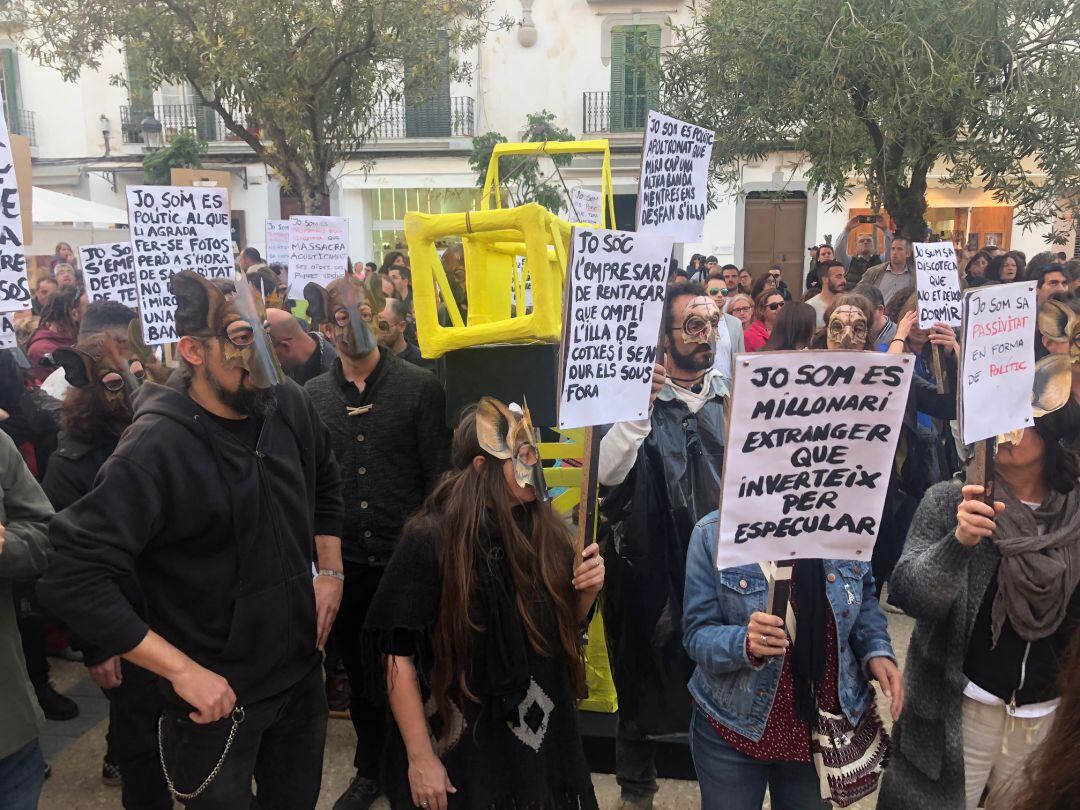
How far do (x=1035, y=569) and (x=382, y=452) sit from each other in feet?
7.19

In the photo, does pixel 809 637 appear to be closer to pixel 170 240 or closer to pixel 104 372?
pixel 104 372

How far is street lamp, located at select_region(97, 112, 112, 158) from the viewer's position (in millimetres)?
22484

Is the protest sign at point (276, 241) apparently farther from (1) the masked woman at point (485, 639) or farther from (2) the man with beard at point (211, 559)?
(1) the masked woman at point (485, 639)

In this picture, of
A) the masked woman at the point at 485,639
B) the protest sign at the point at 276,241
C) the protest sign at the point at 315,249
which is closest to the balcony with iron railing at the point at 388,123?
the protest sign at the point at 276,241

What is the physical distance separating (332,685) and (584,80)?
19.6m

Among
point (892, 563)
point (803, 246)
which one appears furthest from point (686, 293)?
point (803, 246)

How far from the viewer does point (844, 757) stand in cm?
229

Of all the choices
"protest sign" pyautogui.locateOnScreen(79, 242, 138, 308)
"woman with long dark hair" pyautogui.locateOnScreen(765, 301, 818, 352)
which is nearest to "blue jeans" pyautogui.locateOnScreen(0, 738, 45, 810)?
"protest sign" pyautogui.locateOnScreen(79, 242, 138, 308)

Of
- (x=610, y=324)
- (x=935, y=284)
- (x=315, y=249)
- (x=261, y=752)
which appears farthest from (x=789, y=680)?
(x=315, y=249)

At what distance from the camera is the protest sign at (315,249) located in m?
7.96

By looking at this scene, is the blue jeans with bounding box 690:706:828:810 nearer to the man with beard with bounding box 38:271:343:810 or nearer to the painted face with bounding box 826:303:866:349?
the man with beard with bounding box 38:271:343:810

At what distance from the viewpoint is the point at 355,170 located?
73.4ft

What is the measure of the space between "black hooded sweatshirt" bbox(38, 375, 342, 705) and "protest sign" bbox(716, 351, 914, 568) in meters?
1.16

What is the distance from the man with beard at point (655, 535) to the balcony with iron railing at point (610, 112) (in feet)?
63.0
